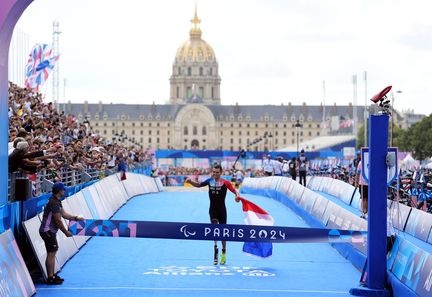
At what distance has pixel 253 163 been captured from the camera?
3688 inches

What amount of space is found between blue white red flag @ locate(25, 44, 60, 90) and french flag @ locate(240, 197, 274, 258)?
81.3 ft

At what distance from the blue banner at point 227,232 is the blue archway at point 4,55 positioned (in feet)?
5.03

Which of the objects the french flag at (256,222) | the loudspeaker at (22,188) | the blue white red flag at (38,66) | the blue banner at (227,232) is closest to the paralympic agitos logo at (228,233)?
the blue banner at (227,232)

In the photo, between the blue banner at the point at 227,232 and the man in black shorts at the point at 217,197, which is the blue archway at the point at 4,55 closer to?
the blue banner at the point at 227,232

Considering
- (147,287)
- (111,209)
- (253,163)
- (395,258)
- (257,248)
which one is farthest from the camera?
(253,163)

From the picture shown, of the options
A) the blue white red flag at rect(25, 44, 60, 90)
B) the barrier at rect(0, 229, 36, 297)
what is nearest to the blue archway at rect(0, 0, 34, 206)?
the barrier at rect(0, 229, 36, 297)

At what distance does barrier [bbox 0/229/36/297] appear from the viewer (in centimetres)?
957

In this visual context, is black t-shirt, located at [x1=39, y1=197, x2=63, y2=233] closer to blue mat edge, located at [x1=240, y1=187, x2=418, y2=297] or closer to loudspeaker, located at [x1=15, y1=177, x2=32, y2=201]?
loudspeaker, located at [x1=15, y1=177, x2=32, y2=201]

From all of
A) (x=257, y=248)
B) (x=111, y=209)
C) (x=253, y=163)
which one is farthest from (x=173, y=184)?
(x=257, y=248)

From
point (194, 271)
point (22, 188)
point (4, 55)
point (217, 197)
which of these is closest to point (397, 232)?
point (217, 197)

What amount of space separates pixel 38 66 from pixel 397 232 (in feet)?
79.7

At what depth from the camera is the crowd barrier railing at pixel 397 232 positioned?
973 cm

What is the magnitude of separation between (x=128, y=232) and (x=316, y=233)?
258 centimetres

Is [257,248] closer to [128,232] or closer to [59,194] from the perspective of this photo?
[128,232]
